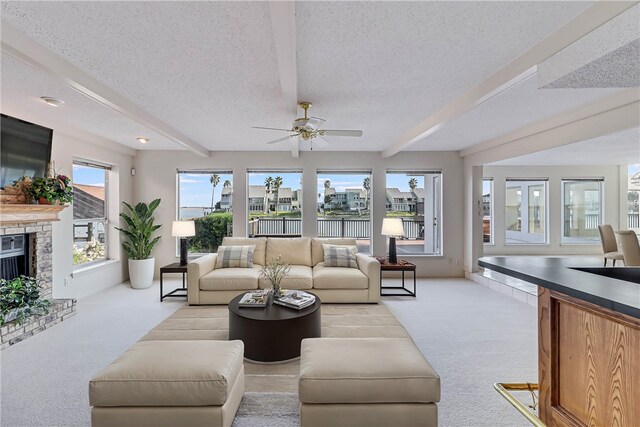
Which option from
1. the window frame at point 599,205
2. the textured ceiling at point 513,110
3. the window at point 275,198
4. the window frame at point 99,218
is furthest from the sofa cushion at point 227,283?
the window frame at point 599,205

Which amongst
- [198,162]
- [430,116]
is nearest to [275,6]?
[430,116]

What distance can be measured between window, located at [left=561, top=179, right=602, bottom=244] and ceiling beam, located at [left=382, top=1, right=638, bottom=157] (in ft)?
19.7

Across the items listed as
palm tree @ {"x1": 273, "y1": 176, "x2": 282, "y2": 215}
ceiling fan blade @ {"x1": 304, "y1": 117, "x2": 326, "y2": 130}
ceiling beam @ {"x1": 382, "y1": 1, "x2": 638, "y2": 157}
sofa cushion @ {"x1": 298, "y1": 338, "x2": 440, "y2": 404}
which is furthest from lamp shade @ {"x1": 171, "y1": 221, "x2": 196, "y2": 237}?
ceiling beam @ {"x1": 382, "y1": 1, "x2": 638, "y2": 157}

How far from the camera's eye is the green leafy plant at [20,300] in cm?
320

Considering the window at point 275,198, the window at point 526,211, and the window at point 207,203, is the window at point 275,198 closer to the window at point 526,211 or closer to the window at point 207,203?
the window at point 207,203

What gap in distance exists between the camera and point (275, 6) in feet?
5.33

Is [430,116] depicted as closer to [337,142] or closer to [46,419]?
[337,142]

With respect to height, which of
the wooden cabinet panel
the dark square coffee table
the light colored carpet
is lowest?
the light colored carpet

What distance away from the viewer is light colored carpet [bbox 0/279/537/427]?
208 centimetres

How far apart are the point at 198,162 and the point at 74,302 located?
3090mm

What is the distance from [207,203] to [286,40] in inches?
191

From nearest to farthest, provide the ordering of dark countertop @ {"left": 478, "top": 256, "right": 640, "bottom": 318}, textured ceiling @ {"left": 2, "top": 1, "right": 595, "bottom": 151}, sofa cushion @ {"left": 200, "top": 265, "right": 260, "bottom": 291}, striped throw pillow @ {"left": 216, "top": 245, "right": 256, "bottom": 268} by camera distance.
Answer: dark countertop @ {"left": 478, "top": 256, "right": 640, "bottom": 318}, textured ceiling @ {"left": 2, "top": 1, "right": 595, "bottom": 151}, sofa cushion @ {"left": 200, "top": 265, "right": 260, "bottom": 291}, striped throw pillow @ {"left": 216, "top": 245, "right": 256, "bottom": 268}

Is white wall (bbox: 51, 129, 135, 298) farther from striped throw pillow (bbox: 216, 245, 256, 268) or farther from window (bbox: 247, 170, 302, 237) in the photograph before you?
window (bbox: 247, 170, 302, 237)

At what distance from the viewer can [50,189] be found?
144 inches
